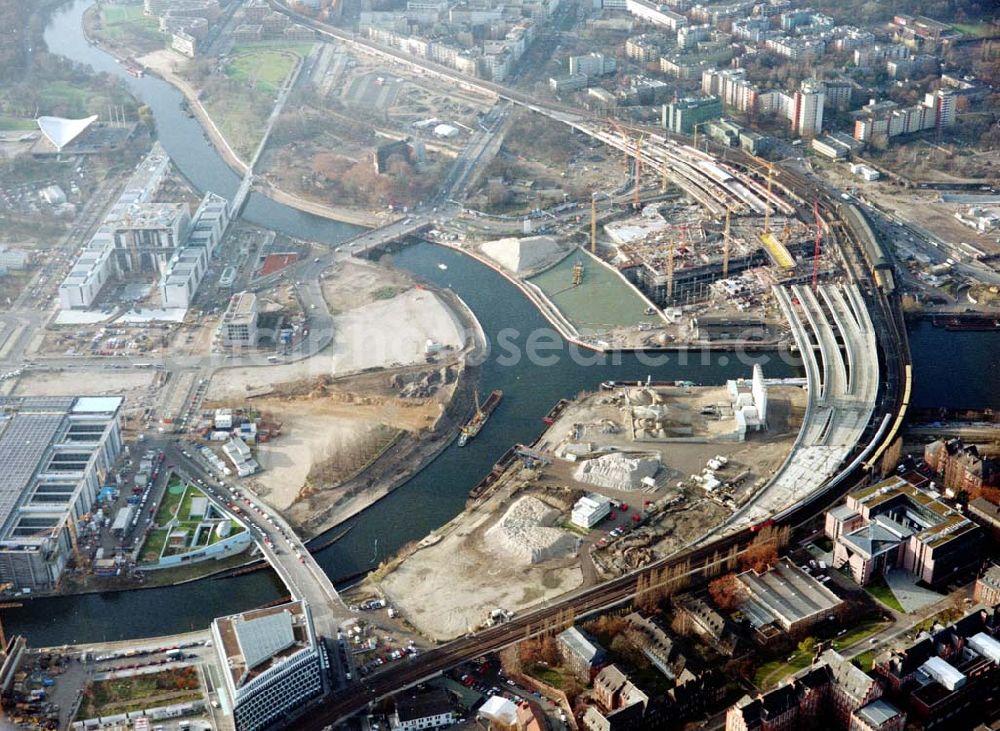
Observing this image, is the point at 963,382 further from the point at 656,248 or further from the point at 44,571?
the point at 44,571

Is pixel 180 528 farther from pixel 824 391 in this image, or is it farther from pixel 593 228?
pixel 593 228

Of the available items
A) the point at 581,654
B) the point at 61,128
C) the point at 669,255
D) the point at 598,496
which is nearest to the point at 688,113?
the point at 669,255

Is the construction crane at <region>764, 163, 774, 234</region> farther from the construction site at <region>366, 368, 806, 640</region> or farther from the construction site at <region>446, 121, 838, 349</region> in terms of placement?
the construction site at <region>366, 368, 806, 640</region>

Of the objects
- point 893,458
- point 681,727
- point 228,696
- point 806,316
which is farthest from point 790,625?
point 806,316

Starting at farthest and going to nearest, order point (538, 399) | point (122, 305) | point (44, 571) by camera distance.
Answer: point (122, 305) < point (538, 399) < point (44, 571)

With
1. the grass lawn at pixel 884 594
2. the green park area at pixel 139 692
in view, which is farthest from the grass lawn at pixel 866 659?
the green park area at pixel 139 692

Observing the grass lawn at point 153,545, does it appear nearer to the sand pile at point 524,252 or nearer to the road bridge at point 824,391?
the road bridge at point 824,391
